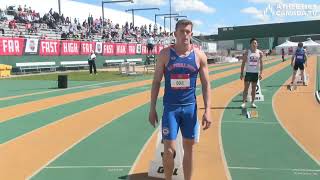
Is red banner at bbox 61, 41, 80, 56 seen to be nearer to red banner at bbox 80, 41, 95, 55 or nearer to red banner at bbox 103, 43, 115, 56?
red banner at bbox 80, 41, 95, 55

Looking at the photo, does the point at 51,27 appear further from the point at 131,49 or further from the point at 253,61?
the point at 253,61

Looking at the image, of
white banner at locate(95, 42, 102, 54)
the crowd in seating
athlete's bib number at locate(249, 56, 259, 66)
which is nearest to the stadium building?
the crowd in seating

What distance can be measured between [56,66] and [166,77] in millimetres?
35758

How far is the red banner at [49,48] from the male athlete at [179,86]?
33690mm

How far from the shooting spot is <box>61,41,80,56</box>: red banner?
41125mm

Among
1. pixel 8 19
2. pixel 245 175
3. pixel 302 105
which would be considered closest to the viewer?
pixel 245 175

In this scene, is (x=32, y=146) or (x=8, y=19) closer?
(x=32, y=146)

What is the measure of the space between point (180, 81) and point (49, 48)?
34798mm

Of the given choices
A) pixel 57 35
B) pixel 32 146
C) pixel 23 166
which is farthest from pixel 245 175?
pixel 57 35

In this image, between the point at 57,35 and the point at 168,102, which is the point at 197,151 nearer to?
the point at 168,102

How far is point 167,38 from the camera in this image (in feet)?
226

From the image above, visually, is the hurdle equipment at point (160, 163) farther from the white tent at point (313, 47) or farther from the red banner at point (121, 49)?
the white tent at point (313, 47)

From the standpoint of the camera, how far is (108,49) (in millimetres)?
49219

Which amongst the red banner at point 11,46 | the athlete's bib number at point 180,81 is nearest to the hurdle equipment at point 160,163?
the athlete's bib number at point 180,81
